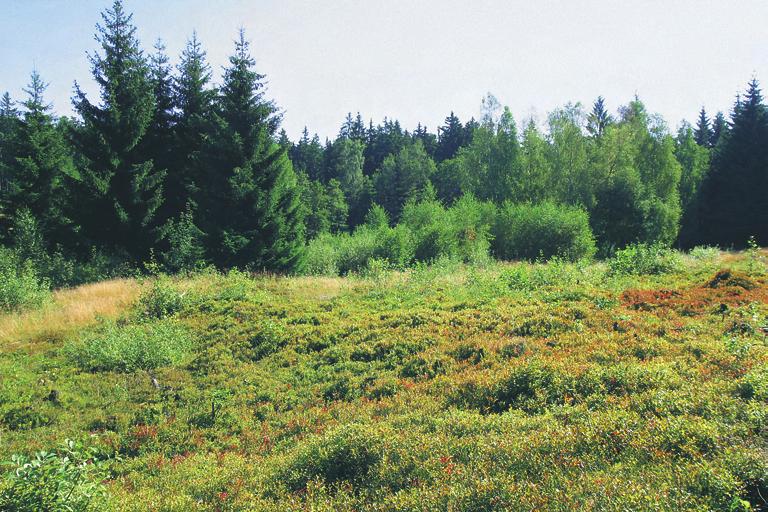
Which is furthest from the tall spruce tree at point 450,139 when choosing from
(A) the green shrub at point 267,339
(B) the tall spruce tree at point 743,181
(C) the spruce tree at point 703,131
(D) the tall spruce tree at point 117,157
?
(A) the green shrub at point 267,339

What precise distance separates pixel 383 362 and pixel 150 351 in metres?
5.93

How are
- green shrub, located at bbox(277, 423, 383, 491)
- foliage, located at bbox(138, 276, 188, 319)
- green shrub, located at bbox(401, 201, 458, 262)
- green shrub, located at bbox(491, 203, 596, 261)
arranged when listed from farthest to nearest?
green shrub, located at bbox(491, 203, 596, 261)
green shrub, located at bbox(401, 201, 458, 262)
foliage, located at bbox(138, 276, 188, 319)
green shrub, located at bbox(277, 423, 383, 491)

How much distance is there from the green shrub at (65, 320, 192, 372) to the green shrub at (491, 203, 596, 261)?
21799 millimetres

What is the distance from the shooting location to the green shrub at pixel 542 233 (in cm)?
2858

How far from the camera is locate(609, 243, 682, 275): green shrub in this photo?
16.9m

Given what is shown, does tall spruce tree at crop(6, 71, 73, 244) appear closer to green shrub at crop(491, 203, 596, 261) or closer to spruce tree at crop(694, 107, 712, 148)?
green shrub at crop(491, 203, 596, 261)

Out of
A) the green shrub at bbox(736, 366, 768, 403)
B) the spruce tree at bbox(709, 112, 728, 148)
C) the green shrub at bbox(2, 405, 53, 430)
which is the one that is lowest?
the green shrub at bbox(2, 405, 53, 430)

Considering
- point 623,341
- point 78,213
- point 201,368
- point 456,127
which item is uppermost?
point 456,127

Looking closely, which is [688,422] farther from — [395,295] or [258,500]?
[395,295]

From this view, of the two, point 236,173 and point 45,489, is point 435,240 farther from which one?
point 45,489

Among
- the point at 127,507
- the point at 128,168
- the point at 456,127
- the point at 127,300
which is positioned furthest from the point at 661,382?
the point at 456,127

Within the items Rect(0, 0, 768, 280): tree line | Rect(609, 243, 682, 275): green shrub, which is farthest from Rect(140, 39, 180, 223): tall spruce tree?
Rect(609, 243, 682, 275): green shrub

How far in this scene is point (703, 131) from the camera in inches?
2896

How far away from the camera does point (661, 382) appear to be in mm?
6289
